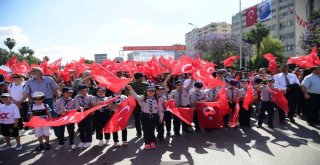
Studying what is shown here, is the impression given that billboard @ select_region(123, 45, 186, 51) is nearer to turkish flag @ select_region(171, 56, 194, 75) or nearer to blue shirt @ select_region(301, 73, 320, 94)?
blue shirt @ select_region(301, 73, 320, 94)

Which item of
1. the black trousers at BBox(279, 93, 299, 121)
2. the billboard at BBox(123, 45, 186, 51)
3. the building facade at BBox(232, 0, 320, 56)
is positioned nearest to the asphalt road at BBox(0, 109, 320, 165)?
the black trousers at BBox(279, 93, 299, 121)

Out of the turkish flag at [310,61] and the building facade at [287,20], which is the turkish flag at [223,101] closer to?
the turkish flag at [310,61]

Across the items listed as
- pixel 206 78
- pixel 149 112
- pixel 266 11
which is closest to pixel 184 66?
pixel 206 78

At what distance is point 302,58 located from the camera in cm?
1069

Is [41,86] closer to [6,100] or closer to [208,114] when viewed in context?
[6,100]

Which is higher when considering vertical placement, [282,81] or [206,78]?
[206,78]

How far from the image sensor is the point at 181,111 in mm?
7457

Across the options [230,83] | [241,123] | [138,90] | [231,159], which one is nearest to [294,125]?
[241,123]

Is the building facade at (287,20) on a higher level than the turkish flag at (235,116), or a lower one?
higher

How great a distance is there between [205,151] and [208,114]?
5.67ft

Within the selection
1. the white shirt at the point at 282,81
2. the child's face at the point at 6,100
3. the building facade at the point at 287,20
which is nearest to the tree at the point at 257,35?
the building facade at the point at 287,20

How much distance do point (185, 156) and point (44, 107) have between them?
343cm

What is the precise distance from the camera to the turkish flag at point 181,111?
731cm

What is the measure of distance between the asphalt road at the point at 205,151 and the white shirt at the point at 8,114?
0.73m
